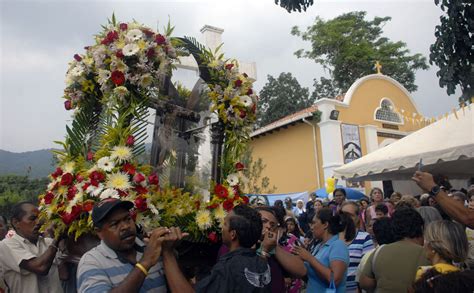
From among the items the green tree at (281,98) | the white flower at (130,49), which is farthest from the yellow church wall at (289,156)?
the white flower at (130,49)

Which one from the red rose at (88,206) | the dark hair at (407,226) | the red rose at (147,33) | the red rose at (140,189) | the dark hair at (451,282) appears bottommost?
the dark hair at (451,282)

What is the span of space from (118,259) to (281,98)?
2779 centimetres

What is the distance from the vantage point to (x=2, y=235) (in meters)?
4.95

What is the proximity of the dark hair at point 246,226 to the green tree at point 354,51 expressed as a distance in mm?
25502

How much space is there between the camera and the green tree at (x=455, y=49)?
4.04 metres

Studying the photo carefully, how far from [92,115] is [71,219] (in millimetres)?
964

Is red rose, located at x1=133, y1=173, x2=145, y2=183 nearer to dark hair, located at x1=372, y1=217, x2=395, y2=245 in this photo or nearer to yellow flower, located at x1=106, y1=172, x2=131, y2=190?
yellow flower, located at x1=106, y1=172, x2=131, y2=190

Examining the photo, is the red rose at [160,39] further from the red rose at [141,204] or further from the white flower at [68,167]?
the red rose at [141,204]

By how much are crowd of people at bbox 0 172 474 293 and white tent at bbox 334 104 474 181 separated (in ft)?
9.49

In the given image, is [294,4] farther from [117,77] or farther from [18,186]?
[18,186]

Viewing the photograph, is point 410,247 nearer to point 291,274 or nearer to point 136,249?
point 291,274

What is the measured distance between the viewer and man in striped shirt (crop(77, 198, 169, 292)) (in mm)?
2068

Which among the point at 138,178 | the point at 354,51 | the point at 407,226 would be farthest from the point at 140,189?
the point at 354,51

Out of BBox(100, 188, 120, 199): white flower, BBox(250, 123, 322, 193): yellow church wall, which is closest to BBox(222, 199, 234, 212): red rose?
BBox(100, 188, 120, 199): white flower
